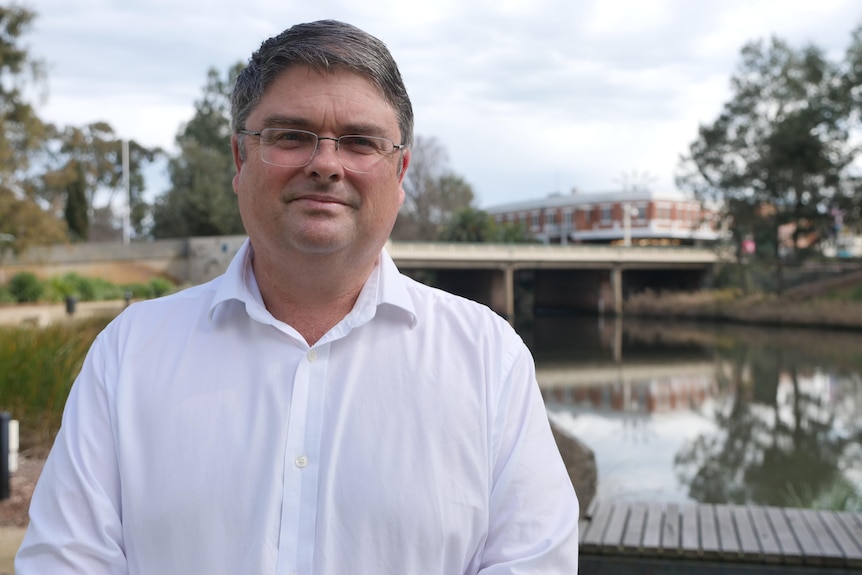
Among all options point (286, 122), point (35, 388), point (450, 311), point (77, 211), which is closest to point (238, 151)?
point (286, 122)

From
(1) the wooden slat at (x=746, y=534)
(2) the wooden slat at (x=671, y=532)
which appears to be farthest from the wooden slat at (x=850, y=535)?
(2) the wooden slat at (x=671, y=532)

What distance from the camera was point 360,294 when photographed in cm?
166

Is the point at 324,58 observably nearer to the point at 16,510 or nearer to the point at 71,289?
the point at 16,510

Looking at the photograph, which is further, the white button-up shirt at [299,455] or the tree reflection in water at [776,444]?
the tree reflection in water at [776,444]

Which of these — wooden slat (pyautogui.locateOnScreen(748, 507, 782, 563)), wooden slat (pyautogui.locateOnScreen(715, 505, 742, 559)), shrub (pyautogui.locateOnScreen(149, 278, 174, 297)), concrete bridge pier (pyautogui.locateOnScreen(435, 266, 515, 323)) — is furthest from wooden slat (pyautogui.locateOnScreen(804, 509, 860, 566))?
concrete bridge pier (pyautogui.locateOnScreen(435, 266, 515, 323))

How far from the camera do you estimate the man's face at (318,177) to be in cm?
154

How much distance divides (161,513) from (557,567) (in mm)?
719

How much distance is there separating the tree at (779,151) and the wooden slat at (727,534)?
89.7ft

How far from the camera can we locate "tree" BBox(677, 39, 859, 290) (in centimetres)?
2980

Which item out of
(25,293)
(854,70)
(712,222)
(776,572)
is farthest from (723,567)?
(712,222)

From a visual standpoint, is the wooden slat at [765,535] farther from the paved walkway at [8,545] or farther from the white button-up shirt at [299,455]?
the paved walkway at [8,545]

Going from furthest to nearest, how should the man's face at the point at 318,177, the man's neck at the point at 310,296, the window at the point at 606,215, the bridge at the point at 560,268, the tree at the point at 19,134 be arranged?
the window at the point at 606,215 → the bridge at the point at 560,268 → the tree at the point at 19,134 → the man's neck at the point at 310,296 → the man's face at the point at 318,177

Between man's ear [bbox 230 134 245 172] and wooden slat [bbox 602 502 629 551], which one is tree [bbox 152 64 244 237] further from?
man's ear [bbox 230 134 245 172]

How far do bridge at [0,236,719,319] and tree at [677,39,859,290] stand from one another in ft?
11.7
